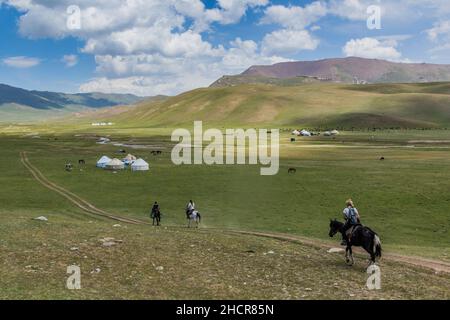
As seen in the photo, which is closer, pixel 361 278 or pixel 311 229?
pixel 361 278

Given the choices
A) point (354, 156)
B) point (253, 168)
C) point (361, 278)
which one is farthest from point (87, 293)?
point (354, 156)

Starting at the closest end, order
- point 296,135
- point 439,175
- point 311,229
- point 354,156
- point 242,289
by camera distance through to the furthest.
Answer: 1. point 242,289
2. point 311,229
3. point 439,175
4. point 354,156
5. point 296,135

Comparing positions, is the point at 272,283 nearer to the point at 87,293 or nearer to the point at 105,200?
the point at 87,293

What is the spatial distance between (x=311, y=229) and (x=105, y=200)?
26.4m

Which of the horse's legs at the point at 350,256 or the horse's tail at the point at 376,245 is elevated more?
the horse's tail at the point at 376,245

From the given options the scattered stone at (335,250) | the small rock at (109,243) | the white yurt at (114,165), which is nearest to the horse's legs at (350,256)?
the scattered stone at (335,250)

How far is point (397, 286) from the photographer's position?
17969 millimetres

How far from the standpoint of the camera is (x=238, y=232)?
3394 centimetres

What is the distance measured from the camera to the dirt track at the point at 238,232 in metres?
22.7

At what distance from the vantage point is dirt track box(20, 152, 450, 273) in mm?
22689

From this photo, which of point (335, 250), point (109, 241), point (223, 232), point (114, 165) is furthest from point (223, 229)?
point (114, 165)

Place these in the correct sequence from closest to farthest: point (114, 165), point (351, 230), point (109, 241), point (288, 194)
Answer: point (351, 230), point (109, 241), point (288, 194), point (114, 165)

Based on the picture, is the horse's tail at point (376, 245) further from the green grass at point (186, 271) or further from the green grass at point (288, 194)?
the green grass at point (288, 194)

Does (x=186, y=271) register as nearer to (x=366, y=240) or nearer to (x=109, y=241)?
(x=109, y=241)
